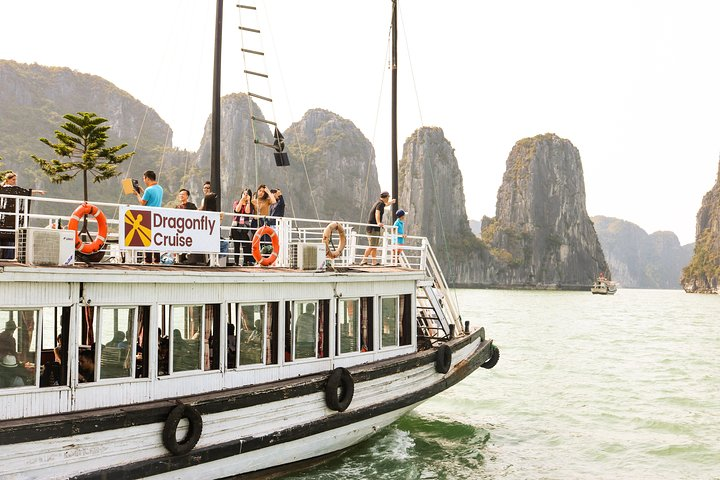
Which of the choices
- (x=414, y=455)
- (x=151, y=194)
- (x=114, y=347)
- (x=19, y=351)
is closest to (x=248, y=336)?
(x=114, y=347)

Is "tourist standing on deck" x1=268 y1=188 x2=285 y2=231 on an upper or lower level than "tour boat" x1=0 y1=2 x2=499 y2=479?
upper

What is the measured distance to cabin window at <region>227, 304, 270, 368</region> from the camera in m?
10.1

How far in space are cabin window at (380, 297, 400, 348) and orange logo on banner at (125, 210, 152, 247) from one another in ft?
15.8

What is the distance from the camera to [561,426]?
678 inches

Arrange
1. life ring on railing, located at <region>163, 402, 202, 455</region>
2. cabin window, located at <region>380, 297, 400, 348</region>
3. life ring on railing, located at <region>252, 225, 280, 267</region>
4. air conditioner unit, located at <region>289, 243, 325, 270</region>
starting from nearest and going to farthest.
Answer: life ring on railing, located at <region>163, 402, 202, 455</region>, life ring on railing, located at <region>252, 225, 280, 267</region>, air conditioner unit, located at <region>289, 243, 325, 270</region>, cabin window, located at <region>380, 297, 400, 348</region>

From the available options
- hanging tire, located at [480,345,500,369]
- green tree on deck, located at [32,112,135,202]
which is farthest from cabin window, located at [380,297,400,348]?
green tree on deck, located at [32,112,135,202]

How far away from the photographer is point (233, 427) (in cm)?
962

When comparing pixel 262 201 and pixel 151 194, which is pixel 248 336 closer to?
pixel 151 194

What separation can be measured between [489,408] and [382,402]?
7.65 m

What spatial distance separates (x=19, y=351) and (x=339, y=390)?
4.92 metres

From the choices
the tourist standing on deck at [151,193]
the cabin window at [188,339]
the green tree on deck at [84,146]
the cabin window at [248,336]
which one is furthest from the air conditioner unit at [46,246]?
the green tree on deck at [84,146]

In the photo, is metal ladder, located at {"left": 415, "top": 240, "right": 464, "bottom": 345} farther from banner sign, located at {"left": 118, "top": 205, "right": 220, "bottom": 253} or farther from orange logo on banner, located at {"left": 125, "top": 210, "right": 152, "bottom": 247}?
orange logo on banner, located at {"left": 125, "top": 210, "right": 152, "bottom": 247}

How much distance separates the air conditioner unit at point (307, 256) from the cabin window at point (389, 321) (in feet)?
6.07

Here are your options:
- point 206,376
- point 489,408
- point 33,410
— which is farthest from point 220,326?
point 489,408
